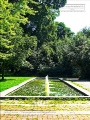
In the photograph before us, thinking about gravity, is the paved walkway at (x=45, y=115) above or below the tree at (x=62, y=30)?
below

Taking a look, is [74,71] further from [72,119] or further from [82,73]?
[72,119]

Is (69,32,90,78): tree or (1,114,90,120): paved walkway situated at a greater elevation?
(69,32,90,78): tree

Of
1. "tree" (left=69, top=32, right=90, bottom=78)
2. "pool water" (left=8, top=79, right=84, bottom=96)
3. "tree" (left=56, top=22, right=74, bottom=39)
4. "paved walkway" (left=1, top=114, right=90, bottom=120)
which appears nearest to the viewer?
"paved walkway" (left=1, top=114, right=90, bottom=120)

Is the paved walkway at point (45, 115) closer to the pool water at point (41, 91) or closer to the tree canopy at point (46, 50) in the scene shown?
the pool water at point (41, 91)

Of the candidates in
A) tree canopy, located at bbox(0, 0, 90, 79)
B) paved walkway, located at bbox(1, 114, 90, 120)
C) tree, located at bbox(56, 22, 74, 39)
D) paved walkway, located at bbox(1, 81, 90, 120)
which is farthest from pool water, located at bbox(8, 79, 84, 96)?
tree, located at bbox(56, 22, 74, 39)

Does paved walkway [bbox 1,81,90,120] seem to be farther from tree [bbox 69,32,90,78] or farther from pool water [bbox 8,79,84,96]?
tree [bbox 69,32,90,78]

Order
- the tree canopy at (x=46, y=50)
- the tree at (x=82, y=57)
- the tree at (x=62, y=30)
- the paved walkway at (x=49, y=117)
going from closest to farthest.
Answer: the paved walkway at (x=49, y=117) < the tree canopy at (x=46, y=50) < the tree at (x=82, y=57) < the tree at (x=62, y=30)

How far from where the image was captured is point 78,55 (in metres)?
36.0

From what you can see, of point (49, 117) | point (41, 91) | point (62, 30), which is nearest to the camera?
point (49, 117)

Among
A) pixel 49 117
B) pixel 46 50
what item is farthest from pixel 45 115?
pixel 46 50

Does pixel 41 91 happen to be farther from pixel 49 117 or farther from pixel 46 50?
pixel 46 50

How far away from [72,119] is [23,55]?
2229 centimetres

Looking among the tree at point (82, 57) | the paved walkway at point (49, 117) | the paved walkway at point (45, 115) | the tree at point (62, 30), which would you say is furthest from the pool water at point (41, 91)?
the tree at point (62, 30)

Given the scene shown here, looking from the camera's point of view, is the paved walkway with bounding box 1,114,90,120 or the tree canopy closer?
the paved walkway with bounding box 1,114,90,120
